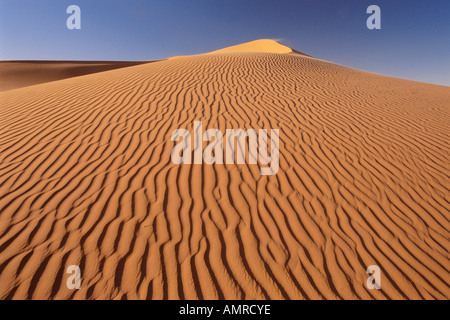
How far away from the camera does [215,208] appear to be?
329 centimetres

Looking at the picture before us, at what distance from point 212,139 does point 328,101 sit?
492 cm

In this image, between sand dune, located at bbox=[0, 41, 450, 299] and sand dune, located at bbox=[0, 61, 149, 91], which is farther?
sand dune, located at bbox=[0, 61, 149, 91]

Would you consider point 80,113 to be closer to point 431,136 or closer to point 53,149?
point 53,149

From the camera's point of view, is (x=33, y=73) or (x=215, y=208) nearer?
(x=215, y=208)

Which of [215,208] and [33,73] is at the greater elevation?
[33,73]

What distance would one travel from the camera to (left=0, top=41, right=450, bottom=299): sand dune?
8.11ft

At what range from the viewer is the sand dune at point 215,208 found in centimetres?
247

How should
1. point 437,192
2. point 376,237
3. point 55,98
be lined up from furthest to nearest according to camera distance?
point 55,98
point 437,192
point 376,237

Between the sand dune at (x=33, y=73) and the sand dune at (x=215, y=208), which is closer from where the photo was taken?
the sand dune at (x=215, y=208)

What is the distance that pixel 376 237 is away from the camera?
Answer: 3088 millimetres

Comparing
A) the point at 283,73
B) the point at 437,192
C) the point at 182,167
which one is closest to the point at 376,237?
the point at 437,192

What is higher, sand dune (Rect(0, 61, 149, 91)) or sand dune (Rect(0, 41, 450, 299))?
sand dune (Rect(0, 61, 149, 91))

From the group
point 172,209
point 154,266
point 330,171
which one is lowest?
point 154,266

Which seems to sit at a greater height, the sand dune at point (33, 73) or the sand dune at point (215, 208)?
the sand dune at point (33, 73)
